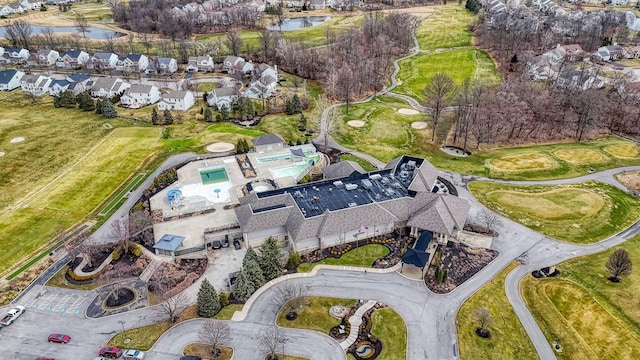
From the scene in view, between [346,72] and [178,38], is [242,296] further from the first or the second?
[178,38]

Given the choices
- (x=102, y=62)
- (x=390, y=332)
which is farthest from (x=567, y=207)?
(x=102, y=62)

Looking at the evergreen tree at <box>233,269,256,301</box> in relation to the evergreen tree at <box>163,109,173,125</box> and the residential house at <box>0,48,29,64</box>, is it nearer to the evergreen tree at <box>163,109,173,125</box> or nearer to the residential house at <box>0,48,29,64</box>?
the evergreen tree at <box>163,109,173,125</box>

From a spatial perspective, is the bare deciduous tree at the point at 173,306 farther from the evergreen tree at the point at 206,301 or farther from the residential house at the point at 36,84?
the residential house at the point at 36,84

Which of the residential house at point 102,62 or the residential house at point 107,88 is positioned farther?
the residential house at point 102,62

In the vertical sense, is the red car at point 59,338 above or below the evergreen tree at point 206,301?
below

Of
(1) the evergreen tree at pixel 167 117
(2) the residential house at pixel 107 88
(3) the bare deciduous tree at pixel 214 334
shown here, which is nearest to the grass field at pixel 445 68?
(1) the evergreen tree at pixel 167 117

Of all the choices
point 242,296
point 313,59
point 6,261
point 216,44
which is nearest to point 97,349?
point 242,296
